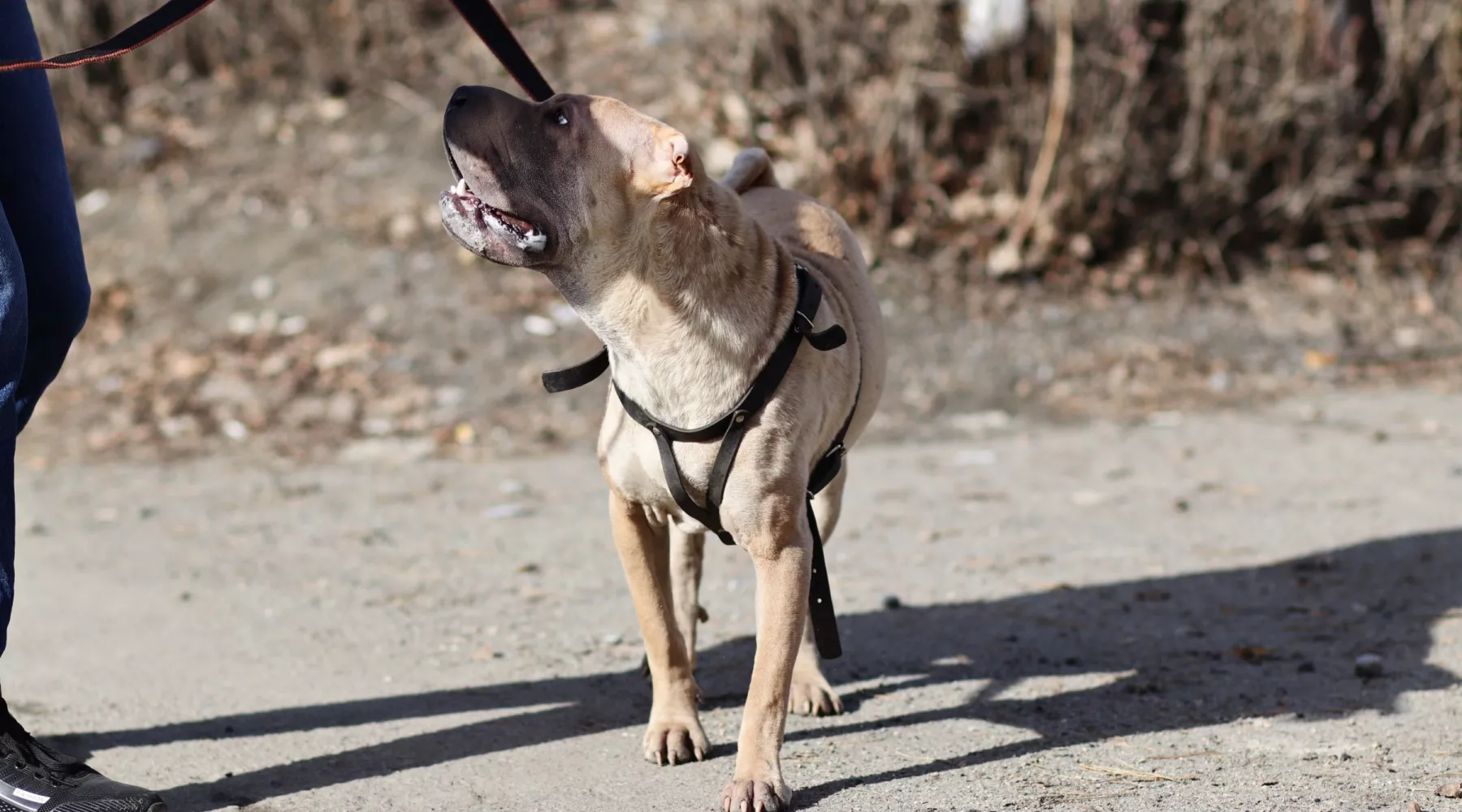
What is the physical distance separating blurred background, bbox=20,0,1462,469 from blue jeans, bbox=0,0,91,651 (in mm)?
3739

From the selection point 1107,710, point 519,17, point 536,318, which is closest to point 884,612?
point 1107,710

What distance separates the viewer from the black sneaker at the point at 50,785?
306cm

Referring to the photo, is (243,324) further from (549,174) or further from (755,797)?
(755,797)

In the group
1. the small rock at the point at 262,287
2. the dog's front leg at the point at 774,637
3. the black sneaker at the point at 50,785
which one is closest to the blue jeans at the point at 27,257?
the black sneaker at the point at 50,785

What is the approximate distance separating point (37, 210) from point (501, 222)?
1.04 meters

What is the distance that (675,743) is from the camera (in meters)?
3.53

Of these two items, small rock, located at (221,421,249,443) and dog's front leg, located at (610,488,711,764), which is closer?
dog's front leg, located at (610,488,711,764)

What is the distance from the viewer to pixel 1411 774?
3.34 meters

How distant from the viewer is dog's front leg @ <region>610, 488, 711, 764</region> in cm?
354

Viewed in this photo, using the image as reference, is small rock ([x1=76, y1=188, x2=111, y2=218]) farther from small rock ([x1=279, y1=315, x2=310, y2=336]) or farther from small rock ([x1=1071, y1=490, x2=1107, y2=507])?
small rock ([x1=1071, y1=490, x2=1107, y2=507])

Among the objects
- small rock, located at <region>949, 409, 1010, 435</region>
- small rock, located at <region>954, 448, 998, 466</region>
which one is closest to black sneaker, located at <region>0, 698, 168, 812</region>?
small rock, located at <region>954, 448, 998, 466</region>

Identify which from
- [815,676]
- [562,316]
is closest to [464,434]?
[562,316]

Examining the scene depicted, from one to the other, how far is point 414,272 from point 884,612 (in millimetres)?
4638

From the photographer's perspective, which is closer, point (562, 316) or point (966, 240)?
point (562, 316)
